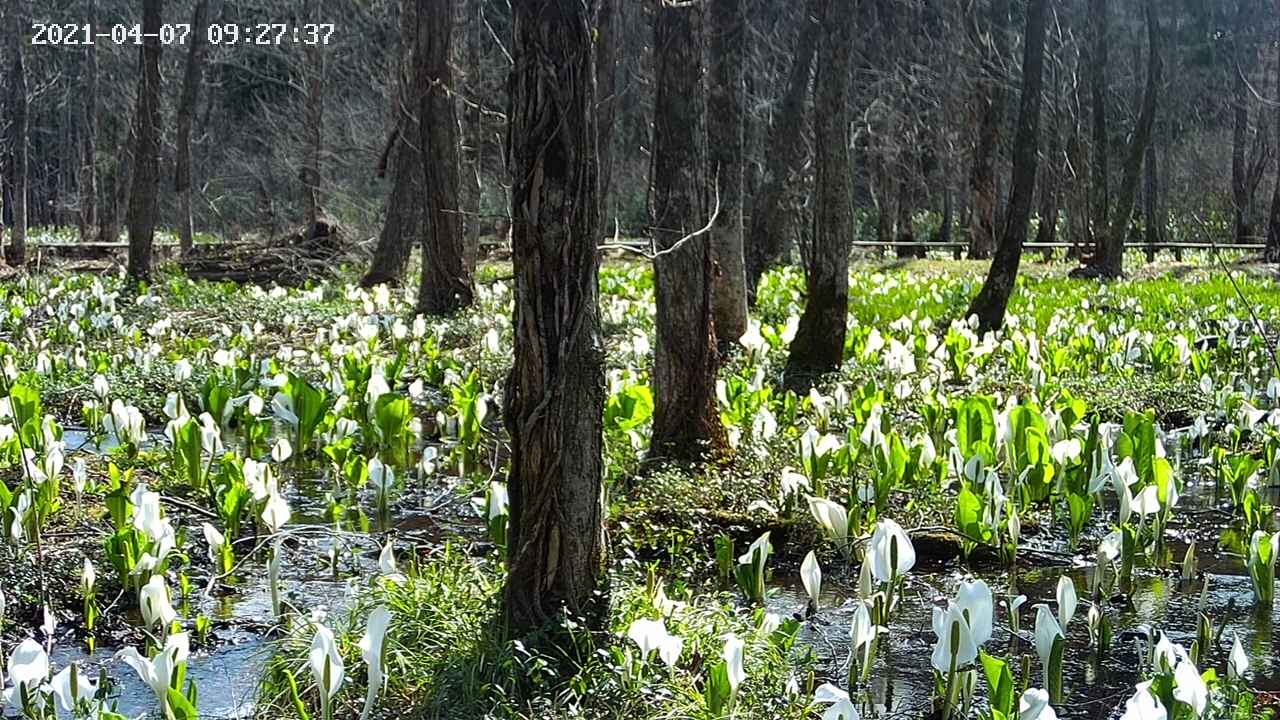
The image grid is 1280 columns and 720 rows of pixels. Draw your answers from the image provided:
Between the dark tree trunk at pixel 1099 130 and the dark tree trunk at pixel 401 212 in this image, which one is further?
the dark tree trunk at pixel 1099 130

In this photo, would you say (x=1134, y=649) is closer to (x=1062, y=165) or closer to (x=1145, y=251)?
(x=1145, y=251)

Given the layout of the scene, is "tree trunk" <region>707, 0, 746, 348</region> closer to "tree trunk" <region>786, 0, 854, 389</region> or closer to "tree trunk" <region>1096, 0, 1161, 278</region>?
"tree trunk" <region>786, 0, 854, 389</region>

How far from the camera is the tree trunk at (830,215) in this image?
883 centimetres

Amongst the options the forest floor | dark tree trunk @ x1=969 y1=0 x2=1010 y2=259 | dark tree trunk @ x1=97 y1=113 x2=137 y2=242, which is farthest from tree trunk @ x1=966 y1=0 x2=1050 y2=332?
dark tree trunk @ x1=97 y1=113 x2=137 y2=242

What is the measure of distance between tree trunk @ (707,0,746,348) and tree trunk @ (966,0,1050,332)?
2.55 m

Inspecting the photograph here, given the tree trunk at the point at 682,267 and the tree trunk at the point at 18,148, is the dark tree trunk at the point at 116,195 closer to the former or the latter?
the tree trunk at the point at 18,148

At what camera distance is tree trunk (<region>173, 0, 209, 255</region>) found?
19531 millimetres

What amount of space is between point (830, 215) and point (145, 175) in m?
10.4

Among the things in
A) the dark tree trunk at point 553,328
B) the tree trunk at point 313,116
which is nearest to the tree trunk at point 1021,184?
the dark tree trunk at point 553,328

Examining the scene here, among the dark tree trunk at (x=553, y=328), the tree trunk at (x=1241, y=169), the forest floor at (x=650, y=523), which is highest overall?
the tree trunk at (x=1241, y=169)

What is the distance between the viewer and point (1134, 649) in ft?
13.8

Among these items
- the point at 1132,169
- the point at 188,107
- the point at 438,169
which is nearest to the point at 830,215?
the point at 438,169

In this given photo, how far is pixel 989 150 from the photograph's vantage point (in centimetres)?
2394

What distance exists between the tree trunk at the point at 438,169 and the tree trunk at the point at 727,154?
13.4 feet
